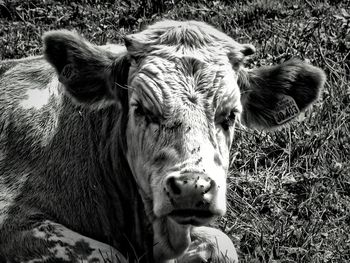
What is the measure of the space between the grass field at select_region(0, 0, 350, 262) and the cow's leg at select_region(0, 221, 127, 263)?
3.63 ft

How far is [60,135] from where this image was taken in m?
5.74

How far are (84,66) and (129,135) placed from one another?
24.0 inches

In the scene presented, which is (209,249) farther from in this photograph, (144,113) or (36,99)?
(36,99)

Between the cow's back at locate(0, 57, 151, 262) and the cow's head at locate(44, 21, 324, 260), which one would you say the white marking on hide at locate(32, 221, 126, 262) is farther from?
the cow's head at locate(44, 21, 324, 260)

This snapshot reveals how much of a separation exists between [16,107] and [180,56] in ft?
5.64

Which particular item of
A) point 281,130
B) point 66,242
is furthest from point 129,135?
point 281,130

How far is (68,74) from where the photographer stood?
5516mm

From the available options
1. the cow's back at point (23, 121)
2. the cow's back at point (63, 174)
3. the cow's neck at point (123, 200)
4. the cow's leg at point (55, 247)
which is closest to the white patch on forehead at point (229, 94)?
the cow's neck at point (123, 200)

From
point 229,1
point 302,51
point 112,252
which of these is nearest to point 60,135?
point 112,252

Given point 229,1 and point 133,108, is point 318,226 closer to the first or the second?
point 133,108

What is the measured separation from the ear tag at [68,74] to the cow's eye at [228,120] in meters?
1.16

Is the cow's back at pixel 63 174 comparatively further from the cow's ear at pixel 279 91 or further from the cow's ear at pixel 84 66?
the cow's ear at pixel 279 91

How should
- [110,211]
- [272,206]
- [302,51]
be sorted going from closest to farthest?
[110,211], [272,206], [302,51]

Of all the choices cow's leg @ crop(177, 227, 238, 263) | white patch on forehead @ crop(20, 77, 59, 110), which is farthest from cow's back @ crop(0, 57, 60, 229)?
cow's leg @ crop(177, 227, 238, 263)
